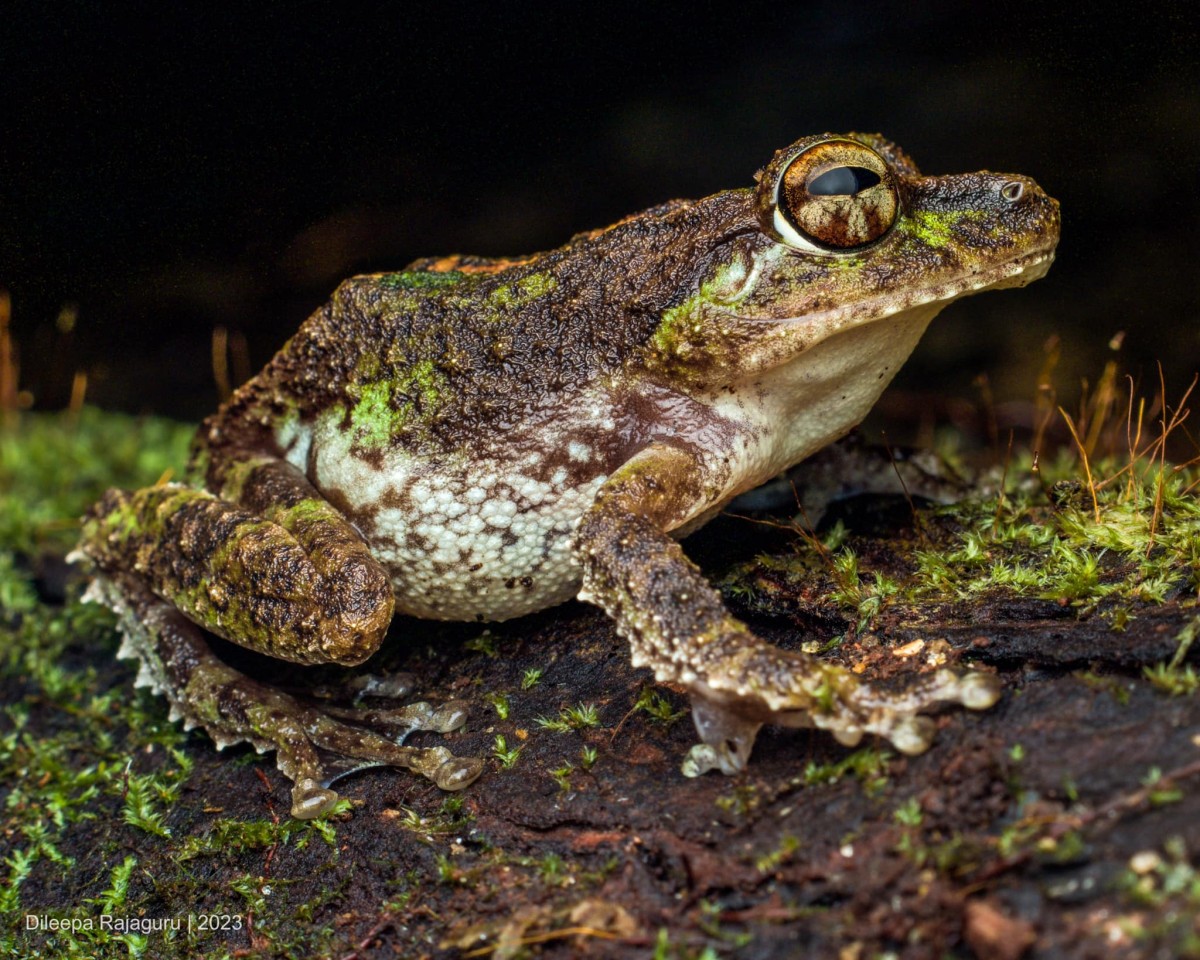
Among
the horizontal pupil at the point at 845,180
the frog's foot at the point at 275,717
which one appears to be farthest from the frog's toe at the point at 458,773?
the horizontal pupil at the point at 845,180

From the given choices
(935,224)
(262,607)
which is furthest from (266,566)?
(935,224)

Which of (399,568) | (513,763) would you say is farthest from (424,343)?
(513,763)

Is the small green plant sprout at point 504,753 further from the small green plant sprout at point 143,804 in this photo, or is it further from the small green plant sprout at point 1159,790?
the small green plant sprout at point 1159,790

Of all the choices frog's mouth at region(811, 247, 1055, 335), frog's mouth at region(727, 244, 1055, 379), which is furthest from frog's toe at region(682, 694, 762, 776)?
frog's mouth at region(811, 247, 1055, 335)

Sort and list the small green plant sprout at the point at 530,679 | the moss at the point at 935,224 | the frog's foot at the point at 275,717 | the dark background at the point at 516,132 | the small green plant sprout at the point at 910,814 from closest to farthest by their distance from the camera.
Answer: the small green plant sprout at the point at 910,814, the moss at the point at 935,224, the frog's foot at the point at 275,717, the small green plant sprout at the point at 530,679, the dark background at the point at 516,132

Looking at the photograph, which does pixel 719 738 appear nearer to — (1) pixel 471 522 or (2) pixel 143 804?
(1) pixel 471 522

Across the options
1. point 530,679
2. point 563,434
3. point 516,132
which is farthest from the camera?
point 516,132

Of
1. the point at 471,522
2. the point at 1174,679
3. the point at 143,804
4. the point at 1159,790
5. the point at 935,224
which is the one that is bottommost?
the point at 143,804
